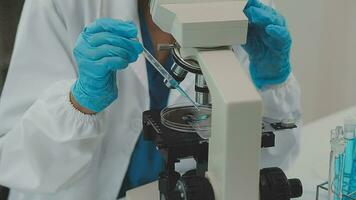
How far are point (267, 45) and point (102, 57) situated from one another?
337 mm

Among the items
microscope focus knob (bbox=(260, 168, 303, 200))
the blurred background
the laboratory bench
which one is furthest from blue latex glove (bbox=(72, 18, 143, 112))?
the blurred background

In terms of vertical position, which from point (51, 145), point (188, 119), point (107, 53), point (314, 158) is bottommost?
point (314, 158)

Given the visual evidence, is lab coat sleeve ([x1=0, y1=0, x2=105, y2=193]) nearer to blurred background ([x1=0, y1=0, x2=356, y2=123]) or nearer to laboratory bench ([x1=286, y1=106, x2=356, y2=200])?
laboratory bench ([x1=286, y1=106, x2=356, y2=200])

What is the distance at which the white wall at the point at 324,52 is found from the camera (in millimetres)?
2477

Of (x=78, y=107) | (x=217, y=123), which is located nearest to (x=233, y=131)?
(x=217, y=123)

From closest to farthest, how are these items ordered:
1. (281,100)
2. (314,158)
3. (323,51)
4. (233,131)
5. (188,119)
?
(233,131), (188,119), (281,100), (314,158), (323,51)

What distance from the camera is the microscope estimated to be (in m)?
0.65

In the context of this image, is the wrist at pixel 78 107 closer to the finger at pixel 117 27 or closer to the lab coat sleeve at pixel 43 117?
the lab coat sleeve at pixel 43 117

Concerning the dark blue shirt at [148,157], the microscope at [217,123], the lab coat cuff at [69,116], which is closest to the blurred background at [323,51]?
A: the dark blue shirt at [148,157]

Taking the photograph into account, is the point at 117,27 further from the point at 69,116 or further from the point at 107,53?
the point at 69,116

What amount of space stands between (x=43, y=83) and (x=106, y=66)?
1.06ft

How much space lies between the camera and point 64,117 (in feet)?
3.53

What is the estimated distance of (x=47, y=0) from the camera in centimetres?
120

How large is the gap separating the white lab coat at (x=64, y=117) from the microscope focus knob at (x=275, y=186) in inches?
18.4
